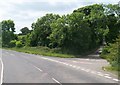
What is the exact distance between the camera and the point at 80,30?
234ft

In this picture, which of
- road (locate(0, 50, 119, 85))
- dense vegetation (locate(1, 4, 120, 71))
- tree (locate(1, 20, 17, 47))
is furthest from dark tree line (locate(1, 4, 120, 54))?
road (locate(0, 50, 119, 85))

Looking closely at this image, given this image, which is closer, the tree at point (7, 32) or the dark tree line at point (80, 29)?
the dark tree line at point (80, 29)


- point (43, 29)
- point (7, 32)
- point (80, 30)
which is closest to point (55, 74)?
point (80, 30)

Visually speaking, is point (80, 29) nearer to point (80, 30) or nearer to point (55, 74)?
point (80, 30)

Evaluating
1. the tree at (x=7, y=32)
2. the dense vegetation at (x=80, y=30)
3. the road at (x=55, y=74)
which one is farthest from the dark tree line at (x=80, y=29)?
the road at (x=55, y=74)

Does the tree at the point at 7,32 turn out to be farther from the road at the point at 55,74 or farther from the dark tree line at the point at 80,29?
the road at the point at 55,74

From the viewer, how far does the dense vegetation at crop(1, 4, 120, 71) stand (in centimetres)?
7131

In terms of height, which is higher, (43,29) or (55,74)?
(43,29)

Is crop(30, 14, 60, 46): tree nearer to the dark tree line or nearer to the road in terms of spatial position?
the dark tree line

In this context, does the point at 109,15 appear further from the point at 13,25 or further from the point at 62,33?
the point at 13,25

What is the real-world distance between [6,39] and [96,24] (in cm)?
5023

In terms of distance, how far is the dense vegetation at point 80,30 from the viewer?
71.3 metres

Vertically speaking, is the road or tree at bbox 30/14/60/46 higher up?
tree at bbox 30/14/60/46

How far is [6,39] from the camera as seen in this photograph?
125m
